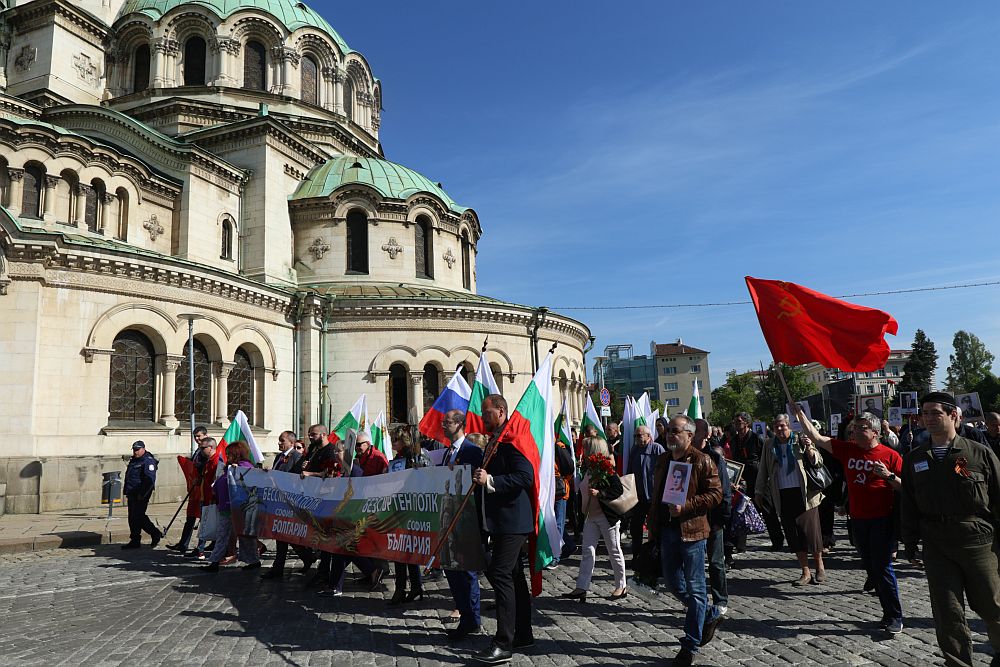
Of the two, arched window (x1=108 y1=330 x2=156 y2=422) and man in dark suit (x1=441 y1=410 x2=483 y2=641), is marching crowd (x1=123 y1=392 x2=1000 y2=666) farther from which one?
arched window (x1=108 y1=330 x2=156 y2=422)

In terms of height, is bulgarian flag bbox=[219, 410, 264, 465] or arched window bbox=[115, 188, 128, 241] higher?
arched window bbox=[115, 188, 128, 241]

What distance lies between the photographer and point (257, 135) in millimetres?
26812

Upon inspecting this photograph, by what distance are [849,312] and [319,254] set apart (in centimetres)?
2362

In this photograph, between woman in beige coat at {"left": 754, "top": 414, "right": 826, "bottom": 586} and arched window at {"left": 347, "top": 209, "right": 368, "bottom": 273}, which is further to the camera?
arched window at {"left": 347, "top": 209, "right": 368, "bottom": 273}

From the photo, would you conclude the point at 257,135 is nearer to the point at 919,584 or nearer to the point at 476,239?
the point at 476,239

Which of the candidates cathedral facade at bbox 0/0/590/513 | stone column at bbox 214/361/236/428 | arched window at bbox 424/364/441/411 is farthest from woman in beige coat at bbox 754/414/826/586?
arched window at bbox 424/364/441/411

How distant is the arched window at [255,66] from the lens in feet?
99.7

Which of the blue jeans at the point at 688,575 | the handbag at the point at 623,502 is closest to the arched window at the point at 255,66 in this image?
the handbag at the point at 623,502

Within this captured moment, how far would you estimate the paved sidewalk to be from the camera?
39.2 ft

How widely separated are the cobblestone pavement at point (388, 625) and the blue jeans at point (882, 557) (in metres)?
0.28

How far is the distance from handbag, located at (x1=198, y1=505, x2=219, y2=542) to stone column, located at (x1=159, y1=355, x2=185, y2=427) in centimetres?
999

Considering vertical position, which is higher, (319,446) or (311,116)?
(311,116)

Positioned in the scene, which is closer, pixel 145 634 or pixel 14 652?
pixel 14 652

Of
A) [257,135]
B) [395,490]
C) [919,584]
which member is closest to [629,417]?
[919,584]
